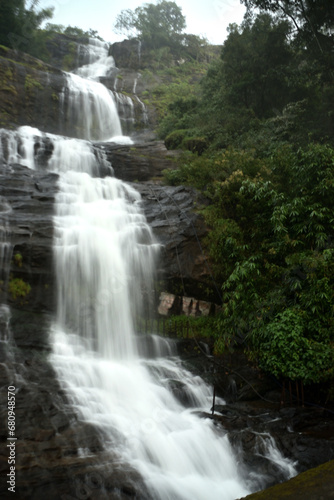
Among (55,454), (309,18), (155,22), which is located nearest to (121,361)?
(55,454)

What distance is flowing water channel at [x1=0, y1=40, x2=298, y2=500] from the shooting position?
5066 mm

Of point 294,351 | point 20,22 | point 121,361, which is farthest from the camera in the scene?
point 20,22

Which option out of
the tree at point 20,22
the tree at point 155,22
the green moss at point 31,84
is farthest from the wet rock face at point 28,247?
the tree at point 155,22

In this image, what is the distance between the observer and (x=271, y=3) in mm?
14797

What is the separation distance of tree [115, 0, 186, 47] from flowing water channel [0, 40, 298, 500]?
30.6 meters

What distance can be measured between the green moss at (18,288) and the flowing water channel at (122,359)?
76 centimetres

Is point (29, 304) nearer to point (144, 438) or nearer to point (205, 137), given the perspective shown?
point (144, 438)

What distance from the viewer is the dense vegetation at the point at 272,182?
7188mm

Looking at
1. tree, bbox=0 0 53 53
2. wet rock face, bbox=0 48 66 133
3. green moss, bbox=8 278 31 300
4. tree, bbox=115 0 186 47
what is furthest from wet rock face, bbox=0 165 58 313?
tree, bbox=115 0 186 47

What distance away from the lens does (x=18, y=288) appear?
331 inches

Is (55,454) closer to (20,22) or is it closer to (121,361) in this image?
(121,361)

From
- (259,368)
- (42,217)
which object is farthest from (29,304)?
(259,368)

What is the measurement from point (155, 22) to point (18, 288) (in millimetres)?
40954

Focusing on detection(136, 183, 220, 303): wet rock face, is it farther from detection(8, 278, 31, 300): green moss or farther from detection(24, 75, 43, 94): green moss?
detection(24, 75, 43, 94): green moss
